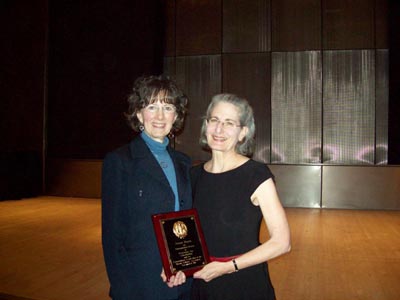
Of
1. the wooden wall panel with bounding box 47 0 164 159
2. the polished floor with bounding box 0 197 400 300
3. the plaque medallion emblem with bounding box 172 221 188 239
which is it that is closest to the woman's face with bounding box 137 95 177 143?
the plaque medallion emblem with bounding box 172 221 188 239

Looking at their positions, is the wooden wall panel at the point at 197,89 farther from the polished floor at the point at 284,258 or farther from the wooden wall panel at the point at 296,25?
the polished floor at the point at 284,258

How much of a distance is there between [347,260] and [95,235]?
2.93 metres

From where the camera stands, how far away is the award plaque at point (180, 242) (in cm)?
119

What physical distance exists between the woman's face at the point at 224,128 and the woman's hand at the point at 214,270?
40cm

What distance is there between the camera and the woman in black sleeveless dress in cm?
130

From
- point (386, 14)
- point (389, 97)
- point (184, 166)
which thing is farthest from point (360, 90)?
point (184, 166)

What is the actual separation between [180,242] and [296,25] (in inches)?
316

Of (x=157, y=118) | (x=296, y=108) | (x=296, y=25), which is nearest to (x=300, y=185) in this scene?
(x=296, y=108)

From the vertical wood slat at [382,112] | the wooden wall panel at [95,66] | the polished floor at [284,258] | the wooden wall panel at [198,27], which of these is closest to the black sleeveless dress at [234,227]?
the polished floor at [284,258]

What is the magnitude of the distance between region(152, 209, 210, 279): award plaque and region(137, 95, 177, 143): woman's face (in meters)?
0.35

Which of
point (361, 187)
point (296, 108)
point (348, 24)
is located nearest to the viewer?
point (361, 187)

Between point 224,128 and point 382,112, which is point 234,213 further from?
point 382,112

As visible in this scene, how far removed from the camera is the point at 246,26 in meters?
8.62

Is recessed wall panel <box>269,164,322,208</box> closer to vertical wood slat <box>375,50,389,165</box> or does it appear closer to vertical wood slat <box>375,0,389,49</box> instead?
vertical wood slat <box>375,50,389,165</box>
